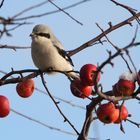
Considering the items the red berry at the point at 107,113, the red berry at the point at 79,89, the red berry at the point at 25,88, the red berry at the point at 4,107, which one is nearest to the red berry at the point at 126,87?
the red berry at the point at 107,113

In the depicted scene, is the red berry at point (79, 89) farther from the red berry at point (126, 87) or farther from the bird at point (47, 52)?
the bird at point (47, 52)

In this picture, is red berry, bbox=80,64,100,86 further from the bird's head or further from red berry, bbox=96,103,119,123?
the bird's head

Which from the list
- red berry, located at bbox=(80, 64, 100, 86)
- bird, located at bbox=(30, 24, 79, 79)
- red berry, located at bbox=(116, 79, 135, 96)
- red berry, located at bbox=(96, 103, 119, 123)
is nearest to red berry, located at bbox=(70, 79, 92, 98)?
red berry, located at bbox=(80, 64, 100, 86)

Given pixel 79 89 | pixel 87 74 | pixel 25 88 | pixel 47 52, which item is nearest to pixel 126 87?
pixel 87 74

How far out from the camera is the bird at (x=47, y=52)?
4.45 metres

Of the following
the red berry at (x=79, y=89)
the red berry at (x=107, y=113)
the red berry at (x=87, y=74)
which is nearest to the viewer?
the red berry at (x=107, y=113)

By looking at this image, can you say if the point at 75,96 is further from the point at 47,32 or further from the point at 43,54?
the point at 47,32

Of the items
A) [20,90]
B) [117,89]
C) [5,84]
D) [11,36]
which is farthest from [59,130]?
[11,36]

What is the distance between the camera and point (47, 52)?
181 inches

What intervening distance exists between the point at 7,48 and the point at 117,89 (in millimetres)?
949

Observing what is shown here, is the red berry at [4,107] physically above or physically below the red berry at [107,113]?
above

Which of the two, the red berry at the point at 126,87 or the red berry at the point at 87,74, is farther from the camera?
the red berry at the point at 87,74

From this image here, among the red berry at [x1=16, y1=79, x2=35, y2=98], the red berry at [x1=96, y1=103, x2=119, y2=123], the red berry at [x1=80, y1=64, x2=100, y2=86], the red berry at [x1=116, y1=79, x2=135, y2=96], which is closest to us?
the red berry at [x1=116, y1=79, x2=135, y2=96]

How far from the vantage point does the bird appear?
175 inches
